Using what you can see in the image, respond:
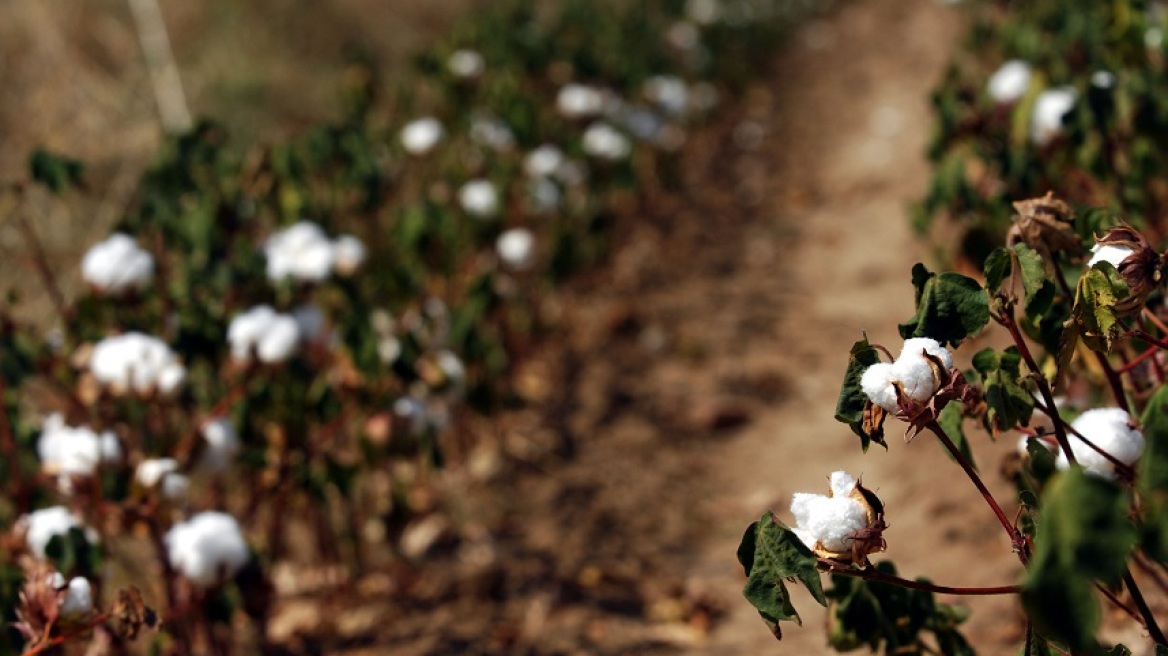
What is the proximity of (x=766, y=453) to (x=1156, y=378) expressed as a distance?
1.88m

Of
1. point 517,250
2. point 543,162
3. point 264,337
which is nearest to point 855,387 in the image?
point 264,337

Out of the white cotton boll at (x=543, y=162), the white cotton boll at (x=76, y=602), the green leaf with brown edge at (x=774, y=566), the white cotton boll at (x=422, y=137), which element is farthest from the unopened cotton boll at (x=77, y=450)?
the white cotton boll at (x=543, y=162)

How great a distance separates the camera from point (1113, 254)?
1.13 meters

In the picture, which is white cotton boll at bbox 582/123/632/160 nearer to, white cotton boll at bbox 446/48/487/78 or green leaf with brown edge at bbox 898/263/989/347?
white cotton boll at bbox 446/48/487/78

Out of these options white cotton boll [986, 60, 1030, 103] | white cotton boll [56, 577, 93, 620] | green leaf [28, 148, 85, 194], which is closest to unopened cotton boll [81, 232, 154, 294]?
green leaf [28, 148, 85, 194]

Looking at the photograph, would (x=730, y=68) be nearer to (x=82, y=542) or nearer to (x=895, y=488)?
(x=895, y=488)

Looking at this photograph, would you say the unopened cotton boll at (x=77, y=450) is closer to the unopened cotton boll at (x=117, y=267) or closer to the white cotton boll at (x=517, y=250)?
the unopened cotton boll at (x=117, y=267)

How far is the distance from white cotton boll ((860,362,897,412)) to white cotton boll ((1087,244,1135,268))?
0.25 m

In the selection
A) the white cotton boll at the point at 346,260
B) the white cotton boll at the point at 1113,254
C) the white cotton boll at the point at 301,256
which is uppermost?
the white cotton boll at the point at 346,260

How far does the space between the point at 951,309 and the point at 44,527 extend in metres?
1.24

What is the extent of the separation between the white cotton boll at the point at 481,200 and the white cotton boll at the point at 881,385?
7.85 ft

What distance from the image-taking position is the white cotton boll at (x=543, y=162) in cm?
368

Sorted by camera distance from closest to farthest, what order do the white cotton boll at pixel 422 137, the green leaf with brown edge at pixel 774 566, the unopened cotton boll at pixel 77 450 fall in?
the green leaf with brown edge at pixel 774 566 < the unopened cotton boll at pixel 77 450 < the white cotton boll at pixel 422 137

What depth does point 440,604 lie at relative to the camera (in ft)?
8.16
